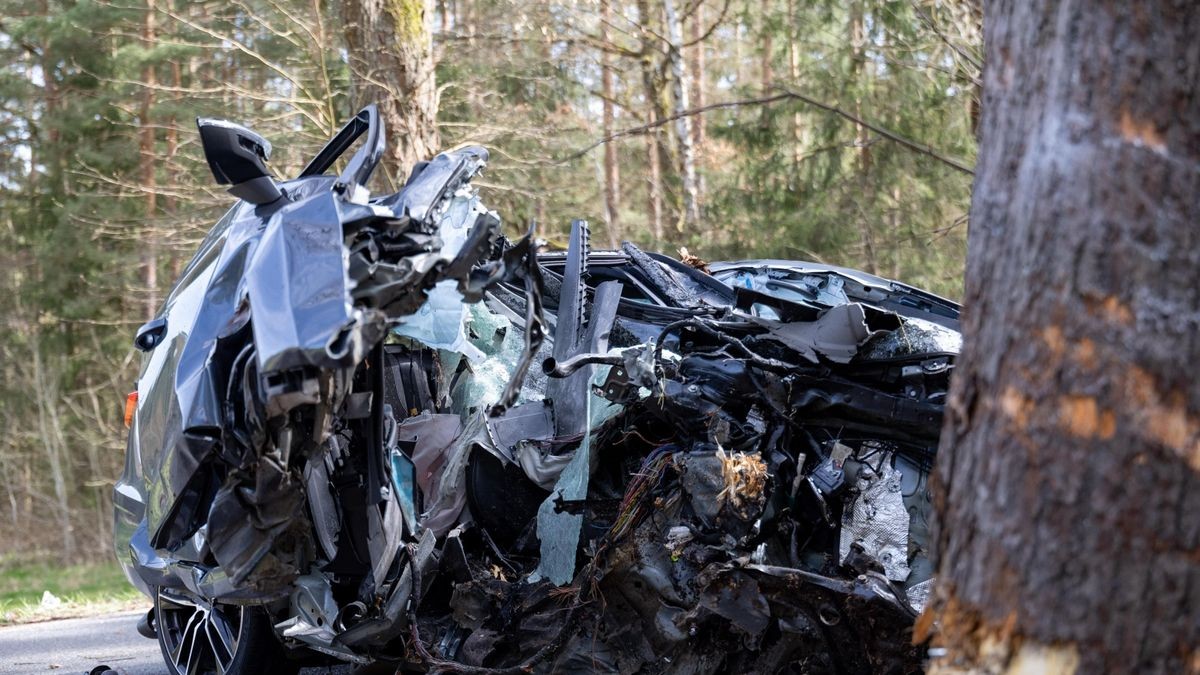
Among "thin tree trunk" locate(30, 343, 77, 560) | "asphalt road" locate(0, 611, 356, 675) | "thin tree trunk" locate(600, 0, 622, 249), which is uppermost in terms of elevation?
"thin tree trunk" locate(600, 0, 622, 249)

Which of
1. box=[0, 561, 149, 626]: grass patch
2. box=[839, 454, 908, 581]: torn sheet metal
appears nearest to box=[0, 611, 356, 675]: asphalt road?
box=[0, 561, 149, 626]: grass patch

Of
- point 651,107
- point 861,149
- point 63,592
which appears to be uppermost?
point 651,107

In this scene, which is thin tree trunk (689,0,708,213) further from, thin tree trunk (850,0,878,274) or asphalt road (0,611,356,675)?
asphalt road (0,611,356,675)

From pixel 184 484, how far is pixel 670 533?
5.44ft

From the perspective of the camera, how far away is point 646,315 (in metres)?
4.85

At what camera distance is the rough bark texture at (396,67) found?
10039 mm

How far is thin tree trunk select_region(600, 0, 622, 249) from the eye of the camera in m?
16.1

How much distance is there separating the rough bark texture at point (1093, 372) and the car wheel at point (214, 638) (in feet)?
10.3

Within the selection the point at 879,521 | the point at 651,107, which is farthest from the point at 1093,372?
the point at 651,107

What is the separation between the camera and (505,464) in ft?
15.2

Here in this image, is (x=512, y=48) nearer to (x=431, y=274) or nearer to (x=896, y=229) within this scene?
(x=896, y=229)

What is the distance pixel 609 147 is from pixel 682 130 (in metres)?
5.07

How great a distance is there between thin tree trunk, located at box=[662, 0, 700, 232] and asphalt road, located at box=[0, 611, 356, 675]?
387 inches

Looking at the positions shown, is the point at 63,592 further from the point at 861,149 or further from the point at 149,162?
the point at 861,149
